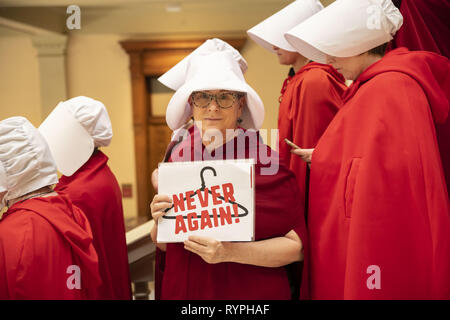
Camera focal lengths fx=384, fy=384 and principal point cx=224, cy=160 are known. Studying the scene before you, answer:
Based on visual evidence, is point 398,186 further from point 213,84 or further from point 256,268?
point 213,84

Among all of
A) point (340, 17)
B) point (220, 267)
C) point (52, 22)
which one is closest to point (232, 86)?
point (340, 17)

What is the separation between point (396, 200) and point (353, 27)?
470 millimetres

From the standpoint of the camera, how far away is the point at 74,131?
5.24 feet

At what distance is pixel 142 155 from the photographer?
2.46 m

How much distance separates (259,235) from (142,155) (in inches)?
61.4

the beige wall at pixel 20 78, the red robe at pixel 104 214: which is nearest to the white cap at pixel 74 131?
the red robe at pixel 104 214

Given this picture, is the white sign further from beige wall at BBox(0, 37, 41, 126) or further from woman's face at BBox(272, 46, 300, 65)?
beige wall at BBox(0, 37, 41, 126)

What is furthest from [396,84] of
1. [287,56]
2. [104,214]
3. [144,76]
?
[144,76]

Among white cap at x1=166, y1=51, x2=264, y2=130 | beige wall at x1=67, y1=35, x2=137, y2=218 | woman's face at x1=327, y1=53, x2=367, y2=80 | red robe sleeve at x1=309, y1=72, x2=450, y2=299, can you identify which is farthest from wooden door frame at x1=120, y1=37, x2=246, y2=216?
red robe sleeve at x1=309, y1=72, x2=450, y2=299

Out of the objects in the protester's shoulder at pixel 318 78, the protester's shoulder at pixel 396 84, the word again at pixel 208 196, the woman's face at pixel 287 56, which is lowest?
the word again at pixel 208 196

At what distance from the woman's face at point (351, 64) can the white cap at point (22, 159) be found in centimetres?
88

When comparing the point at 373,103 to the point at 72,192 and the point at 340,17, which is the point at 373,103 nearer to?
the point at 340,17

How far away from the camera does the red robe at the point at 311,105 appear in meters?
1.49

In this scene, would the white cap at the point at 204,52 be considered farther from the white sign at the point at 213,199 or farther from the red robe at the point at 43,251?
the red robe at the point at 43,251
